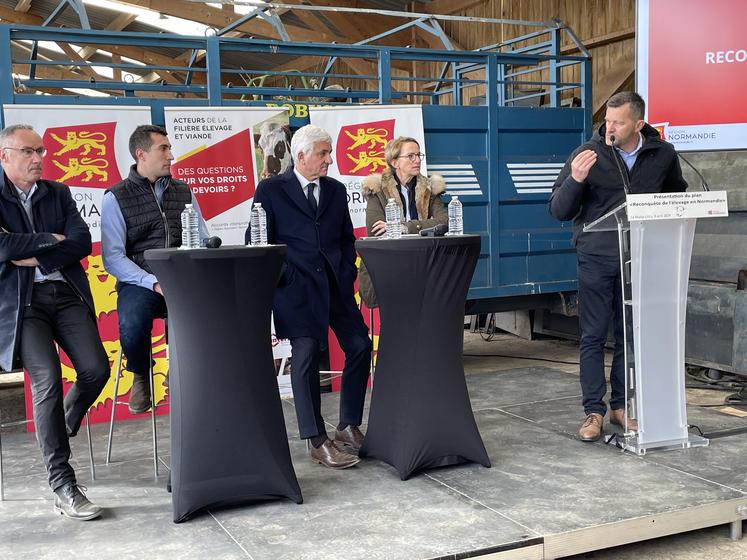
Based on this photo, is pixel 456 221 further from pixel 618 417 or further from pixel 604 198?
pixel 618 417

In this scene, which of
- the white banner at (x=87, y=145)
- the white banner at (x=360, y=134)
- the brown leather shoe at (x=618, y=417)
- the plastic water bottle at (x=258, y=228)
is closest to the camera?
the plastic water bottle at (x=258, y=228)

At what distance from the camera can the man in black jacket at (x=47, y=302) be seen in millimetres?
2998

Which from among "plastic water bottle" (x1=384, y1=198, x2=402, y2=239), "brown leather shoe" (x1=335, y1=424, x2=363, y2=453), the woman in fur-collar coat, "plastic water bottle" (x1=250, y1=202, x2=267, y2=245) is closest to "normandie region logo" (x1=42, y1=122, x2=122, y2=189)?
the woman in fur-collar coat

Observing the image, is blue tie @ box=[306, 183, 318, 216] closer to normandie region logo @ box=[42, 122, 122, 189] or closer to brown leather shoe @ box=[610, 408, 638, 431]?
normandie region logo @ box=[42, 122, 122, 189]

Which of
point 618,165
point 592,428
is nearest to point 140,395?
point 592,428

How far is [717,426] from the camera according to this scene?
13.4 ft

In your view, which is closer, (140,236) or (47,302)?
(47,302)

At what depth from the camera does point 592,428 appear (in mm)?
3828

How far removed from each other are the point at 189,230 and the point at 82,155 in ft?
6.09

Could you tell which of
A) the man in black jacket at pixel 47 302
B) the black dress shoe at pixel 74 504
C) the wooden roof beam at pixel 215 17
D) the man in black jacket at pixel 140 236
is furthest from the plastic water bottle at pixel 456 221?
the wooden roof beam at pixel 215 17

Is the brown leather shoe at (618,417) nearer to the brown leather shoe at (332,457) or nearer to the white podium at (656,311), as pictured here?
the white podium at (656,311)

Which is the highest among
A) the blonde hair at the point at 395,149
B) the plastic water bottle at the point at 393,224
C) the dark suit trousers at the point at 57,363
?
the blonde hair at the point at 395,149

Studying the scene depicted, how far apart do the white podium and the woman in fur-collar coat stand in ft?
3.18

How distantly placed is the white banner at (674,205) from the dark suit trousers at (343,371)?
1.25 meters
